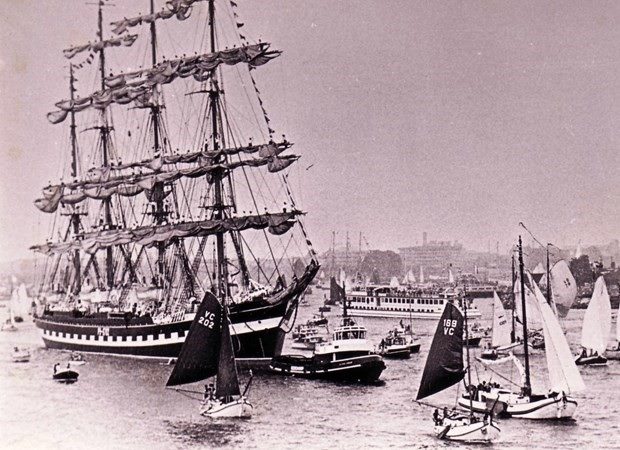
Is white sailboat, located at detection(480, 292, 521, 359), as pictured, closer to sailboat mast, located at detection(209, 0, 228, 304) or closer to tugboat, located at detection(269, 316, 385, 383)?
tugboat, located at detection(269, 316, 385, 383)

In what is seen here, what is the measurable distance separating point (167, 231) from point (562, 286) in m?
13.9

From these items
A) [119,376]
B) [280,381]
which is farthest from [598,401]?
[119,376]

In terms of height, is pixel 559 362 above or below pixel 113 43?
below

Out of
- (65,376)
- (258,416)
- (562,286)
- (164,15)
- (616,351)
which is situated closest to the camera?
(258,416)

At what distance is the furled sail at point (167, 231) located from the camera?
82.4 ft

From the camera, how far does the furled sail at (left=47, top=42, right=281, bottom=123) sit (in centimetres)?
2377

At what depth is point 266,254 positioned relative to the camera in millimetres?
26734

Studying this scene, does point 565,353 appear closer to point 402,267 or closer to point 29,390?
point 402,267

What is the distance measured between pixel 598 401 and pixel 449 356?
5.14 metres

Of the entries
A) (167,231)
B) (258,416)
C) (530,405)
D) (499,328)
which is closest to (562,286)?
(499,328)

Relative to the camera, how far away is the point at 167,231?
1088 inches

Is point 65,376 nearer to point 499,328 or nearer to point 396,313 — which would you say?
point 499,328

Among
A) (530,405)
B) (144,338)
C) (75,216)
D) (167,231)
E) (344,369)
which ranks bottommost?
(530,405)

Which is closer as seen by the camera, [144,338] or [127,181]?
[144,338]
